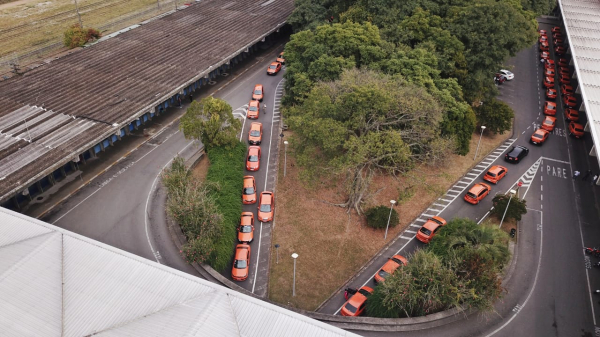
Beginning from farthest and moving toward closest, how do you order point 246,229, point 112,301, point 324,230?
point 324,230 → point 246,229 → point 112,301

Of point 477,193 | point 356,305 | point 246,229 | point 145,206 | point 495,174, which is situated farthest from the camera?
point 495,174

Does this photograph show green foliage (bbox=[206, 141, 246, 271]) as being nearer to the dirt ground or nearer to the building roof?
the dirt ground

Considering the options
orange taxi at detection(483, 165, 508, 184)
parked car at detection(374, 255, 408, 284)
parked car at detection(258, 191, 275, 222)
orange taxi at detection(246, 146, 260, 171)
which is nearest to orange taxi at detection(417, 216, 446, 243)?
parked car at detection(374, 255, 408, 284)

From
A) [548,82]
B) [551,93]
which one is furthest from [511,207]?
[548,82]

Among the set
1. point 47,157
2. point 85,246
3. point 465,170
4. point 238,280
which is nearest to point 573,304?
point 465,170

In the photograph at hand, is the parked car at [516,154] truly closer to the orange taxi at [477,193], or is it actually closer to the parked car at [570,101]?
the orange taxi at [477,193]

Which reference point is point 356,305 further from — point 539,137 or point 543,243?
point 539,137

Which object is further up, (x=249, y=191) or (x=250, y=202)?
(x=249, y=191)

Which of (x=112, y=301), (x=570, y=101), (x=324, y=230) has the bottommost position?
(x=324, y=230)
